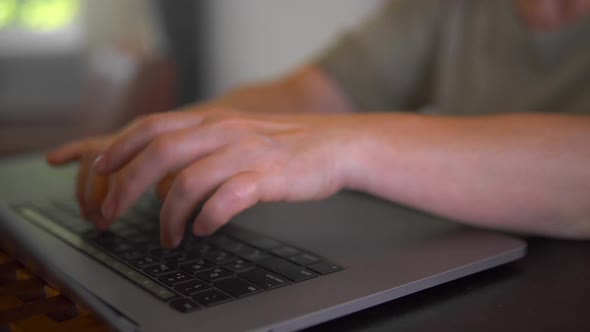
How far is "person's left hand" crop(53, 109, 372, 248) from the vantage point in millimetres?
427

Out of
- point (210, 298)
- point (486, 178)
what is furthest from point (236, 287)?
point (486, 178)

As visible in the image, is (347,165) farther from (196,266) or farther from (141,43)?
(141,43)

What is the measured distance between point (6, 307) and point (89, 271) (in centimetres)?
5

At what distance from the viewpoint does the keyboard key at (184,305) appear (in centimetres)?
33

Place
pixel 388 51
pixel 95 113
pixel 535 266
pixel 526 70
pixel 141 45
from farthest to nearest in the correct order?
1. pixel 141 45
2. pixel 95 113
3. pixel 388 51
4. pixel 526 70
5. pixel 535 266

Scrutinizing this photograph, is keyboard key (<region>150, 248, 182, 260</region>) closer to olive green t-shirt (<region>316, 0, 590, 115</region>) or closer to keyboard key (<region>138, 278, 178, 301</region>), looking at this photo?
keyboard key (<region>138, 278, 178, 301</region>)

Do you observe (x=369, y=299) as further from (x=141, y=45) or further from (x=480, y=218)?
(x=141, y=45)

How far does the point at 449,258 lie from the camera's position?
1.39 ft

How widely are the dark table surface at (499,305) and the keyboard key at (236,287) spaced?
45 millimetres

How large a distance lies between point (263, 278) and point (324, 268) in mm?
43

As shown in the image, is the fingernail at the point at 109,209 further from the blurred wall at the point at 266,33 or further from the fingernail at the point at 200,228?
the blurred wall at the point at 266,33

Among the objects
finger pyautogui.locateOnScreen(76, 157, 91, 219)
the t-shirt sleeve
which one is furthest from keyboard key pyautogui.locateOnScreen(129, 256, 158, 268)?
the t-shirt sleeve

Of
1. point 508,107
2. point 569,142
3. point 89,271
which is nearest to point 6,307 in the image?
point 89,271

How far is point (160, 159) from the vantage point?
17.6 inches
